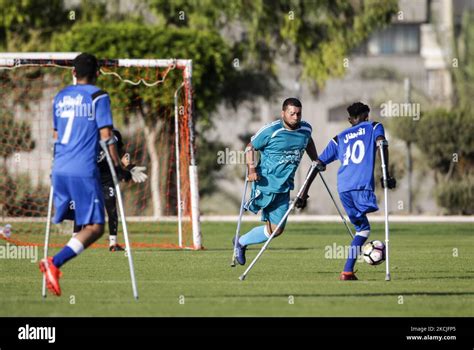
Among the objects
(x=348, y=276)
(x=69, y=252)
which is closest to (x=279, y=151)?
(x=348, y=276)

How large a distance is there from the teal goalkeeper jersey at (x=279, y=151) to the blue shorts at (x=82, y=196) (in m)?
4.30

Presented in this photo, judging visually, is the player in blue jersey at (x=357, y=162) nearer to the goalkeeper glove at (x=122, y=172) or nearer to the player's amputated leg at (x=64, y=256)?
the goalkeeper glove at (x=122, y=172)

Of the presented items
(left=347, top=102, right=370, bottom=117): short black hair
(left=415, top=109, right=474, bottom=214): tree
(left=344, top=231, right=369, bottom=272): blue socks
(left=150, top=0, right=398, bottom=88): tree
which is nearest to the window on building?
(left=150, top=0, right=398, bottom=88): tree

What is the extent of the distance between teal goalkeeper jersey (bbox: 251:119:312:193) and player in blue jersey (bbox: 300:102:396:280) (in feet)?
3.90

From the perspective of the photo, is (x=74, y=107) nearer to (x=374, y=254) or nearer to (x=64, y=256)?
(x=64, y=256)

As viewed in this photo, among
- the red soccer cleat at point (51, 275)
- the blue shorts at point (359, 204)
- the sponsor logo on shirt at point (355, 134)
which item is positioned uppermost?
the sponsor logo on shirt at point (355, 134)

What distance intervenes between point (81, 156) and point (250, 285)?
2.92 m

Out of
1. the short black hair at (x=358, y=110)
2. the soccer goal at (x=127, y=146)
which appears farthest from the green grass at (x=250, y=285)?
the soccer goal at (x=127, y=146)

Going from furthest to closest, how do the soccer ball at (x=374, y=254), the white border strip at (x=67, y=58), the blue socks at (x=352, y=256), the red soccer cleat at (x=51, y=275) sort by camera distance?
the white border strip at (x=67, y=58)
the soccer ball at (x=374, y=254)
the blue socks at (x=352, y=256)
the red soccer cleat at (x=51, y=275)

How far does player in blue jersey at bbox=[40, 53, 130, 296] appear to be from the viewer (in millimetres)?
12273

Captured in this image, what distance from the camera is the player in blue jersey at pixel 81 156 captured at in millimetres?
12273

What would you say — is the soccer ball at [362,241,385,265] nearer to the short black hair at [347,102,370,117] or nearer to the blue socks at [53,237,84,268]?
the short black hair at [347,102,370,117]

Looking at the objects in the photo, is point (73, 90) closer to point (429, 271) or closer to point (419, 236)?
point (429, 271)
